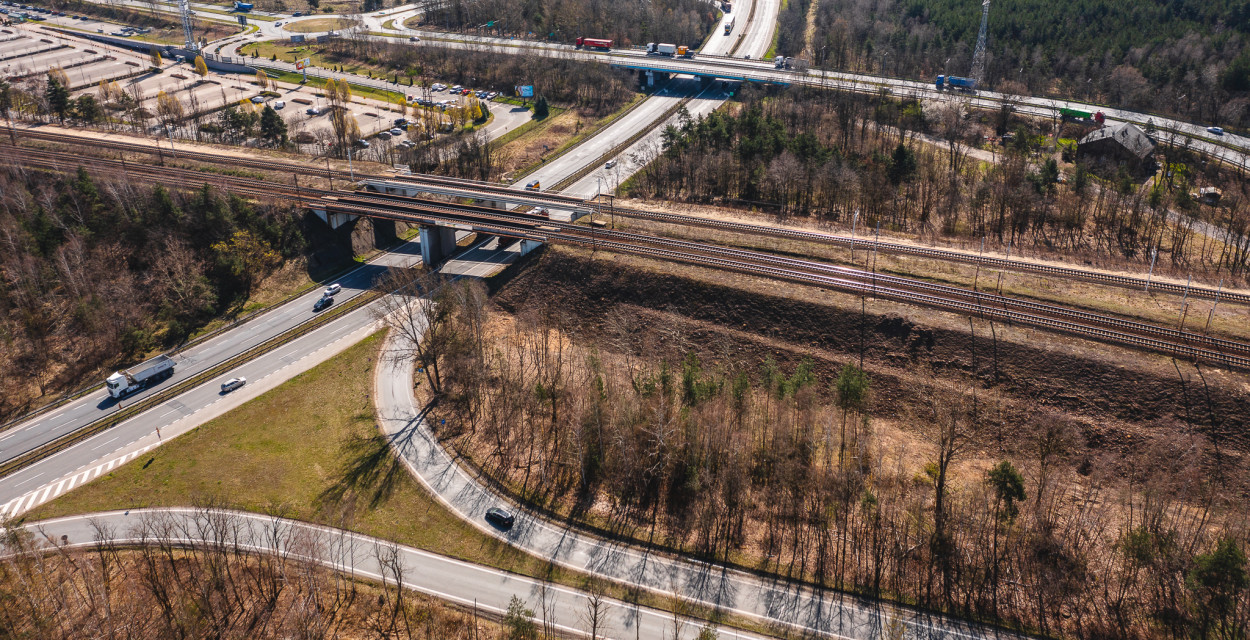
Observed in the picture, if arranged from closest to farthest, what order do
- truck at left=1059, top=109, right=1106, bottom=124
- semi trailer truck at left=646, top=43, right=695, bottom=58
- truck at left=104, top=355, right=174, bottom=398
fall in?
1. truck at left=104, top=355, right=174, bottom=398
2. truck at left=1059, top=109, right=1106, bottom=124
3. semi trailer truck at left=646, top=43, right=695, bottom=58

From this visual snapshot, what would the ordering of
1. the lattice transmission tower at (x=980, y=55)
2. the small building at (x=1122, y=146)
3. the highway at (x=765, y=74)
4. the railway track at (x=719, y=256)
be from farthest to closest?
the lattice transmission tower at (x=980, y=55) < the highway at (x=765, y=74) < the small building at (x=1122, y=146) < the railway track at (x=719, y=256)

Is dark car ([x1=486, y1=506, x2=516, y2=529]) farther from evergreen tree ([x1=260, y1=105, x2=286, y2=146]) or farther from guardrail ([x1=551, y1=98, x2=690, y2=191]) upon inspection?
evergreen tree ([x1=260, y1=105, x2=286, y2=146])

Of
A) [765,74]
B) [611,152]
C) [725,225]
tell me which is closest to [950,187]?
[725,225]

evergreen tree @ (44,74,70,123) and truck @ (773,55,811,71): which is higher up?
truck @ (773,55,811,71)

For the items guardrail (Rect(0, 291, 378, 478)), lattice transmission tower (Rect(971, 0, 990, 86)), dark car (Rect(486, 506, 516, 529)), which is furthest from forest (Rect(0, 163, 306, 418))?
lattice transmission tower (Rect(971, 0, 990, 86))

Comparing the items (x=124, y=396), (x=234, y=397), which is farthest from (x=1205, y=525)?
(x=124, y=396)

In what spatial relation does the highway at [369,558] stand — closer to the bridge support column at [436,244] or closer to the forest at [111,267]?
the forest at [111,267]

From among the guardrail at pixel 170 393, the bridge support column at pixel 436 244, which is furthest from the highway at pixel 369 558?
the bridge support column at pixel 436 244
